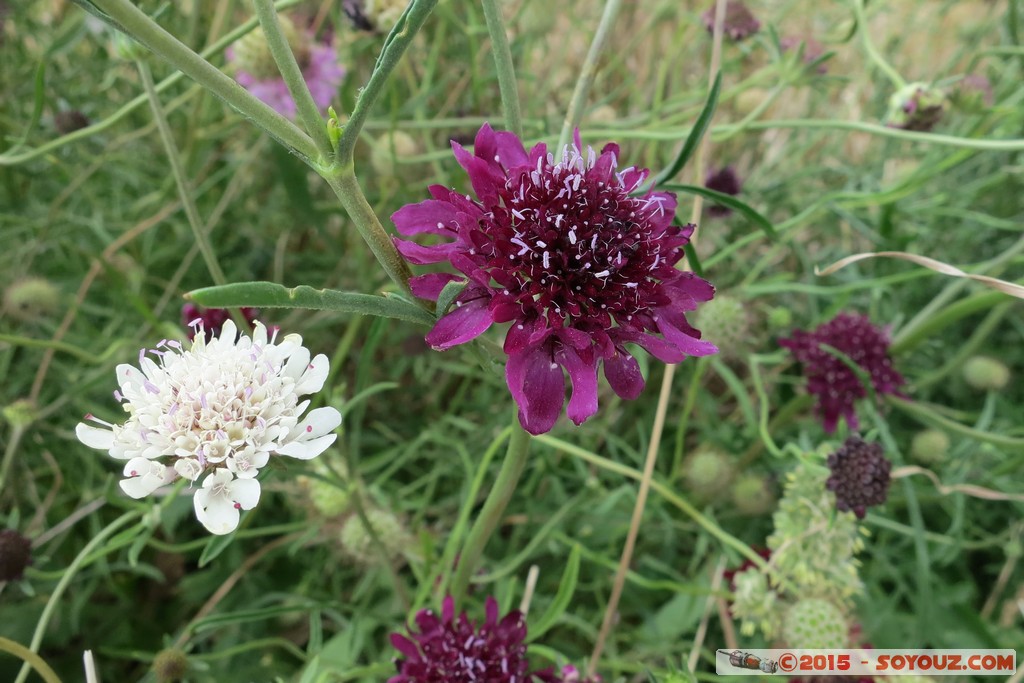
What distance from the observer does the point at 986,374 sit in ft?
3.57

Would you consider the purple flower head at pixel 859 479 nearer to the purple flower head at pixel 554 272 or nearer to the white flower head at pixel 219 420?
the purple flower head at pixel 554 272

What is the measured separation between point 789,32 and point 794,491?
4.31 feet

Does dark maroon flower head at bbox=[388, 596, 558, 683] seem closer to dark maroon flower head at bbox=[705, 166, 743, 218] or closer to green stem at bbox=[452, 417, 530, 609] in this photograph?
green stem at bbox=[452, 417, 530, 609]

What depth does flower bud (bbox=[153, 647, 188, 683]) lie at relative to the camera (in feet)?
2.12

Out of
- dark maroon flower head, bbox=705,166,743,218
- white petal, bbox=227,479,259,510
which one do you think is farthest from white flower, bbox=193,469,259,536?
dark maroon flower head, bbox=705,166,743,218

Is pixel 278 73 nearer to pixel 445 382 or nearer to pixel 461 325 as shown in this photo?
pixel 445 382

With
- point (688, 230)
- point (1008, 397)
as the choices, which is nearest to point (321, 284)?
point (688, 230)

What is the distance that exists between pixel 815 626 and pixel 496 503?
423mm

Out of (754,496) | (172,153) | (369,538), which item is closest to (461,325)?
(172,153)

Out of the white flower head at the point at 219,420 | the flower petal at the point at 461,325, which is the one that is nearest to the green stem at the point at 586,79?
the flower petal at the point at 461,325

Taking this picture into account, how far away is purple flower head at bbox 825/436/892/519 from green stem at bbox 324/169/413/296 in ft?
1.80

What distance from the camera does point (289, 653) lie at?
1.08 meters

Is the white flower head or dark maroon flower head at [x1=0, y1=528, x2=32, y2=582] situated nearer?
the white flower head

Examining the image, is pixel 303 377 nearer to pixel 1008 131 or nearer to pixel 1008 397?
pixel 1008 131
